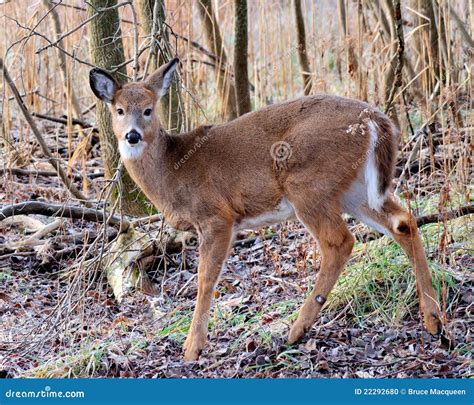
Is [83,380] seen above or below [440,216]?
below

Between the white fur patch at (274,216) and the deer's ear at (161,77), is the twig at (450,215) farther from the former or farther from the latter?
the deer's ear at (161,77)

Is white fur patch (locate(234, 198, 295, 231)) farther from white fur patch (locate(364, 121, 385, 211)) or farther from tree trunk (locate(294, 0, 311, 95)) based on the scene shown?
tree trunk (locate(294, 0, 311, 95))

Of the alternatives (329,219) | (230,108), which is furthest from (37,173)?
(329,219)

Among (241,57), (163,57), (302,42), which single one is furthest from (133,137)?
(302,42)

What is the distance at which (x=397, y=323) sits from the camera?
498cm

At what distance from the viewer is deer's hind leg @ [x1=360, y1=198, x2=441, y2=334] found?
188 inches

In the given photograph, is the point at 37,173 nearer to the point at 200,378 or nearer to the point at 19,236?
the point at 19,236

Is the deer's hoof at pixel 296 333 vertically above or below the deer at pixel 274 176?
below

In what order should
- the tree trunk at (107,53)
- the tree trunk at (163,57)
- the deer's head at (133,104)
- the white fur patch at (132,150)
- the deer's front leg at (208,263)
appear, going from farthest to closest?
the tree trunk at (107,53) → the tree trunk at (163,57) → the white fur patch at (132,150) → the deer's head at (133,104) → the deer's front leg at (208,263)

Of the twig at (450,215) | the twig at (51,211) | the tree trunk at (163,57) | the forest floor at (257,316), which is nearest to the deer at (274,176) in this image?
the forest floor at (257,316)

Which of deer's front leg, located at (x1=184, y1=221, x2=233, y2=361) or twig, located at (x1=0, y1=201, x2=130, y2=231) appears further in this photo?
twig, located at (x1=0, y1=201, x2=130, y2=231)

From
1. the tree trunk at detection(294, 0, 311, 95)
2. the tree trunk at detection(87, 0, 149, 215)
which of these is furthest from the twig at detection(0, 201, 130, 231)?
the tree trunk at detection(294, 0, 311, 95)

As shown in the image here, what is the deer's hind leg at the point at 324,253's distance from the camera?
492 cm

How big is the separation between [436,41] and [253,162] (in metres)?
3.31
